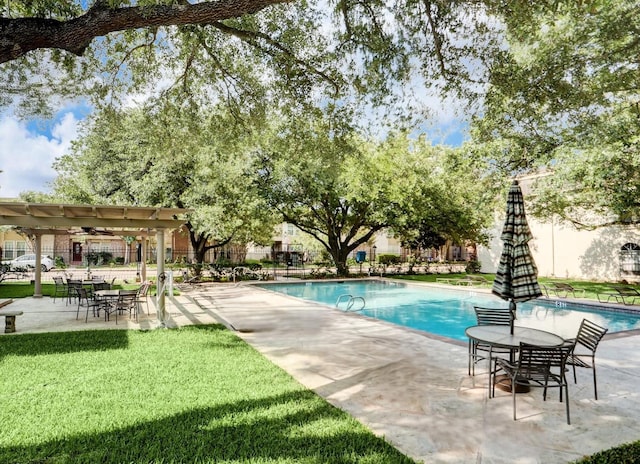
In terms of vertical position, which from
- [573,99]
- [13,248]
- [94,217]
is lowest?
[13,248]

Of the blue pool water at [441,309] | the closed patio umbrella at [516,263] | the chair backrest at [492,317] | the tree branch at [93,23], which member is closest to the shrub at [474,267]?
the blue pool water at [441,309]

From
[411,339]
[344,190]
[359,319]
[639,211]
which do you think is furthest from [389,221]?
[411,339]

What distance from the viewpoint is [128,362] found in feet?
20.0

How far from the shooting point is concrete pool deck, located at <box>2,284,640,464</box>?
3693 millimetres

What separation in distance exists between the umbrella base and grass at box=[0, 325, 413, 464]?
236 cm

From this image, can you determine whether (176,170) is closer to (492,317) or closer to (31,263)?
(31,263)

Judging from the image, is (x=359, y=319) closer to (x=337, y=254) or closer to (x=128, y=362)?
(x=128, y=362)

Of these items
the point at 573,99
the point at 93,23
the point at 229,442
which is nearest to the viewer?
the point at 229,442

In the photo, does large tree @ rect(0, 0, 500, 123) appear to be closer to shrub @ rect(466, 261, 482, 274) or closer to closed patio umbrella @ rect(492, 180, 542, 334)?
closed patio umbrella @ rect(492, 180, 542, 334)

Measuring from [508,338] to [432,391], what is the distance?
47.7 inches

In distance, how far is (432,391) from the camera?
497 centimetres

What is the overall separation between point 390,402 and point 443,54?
6.64 meters

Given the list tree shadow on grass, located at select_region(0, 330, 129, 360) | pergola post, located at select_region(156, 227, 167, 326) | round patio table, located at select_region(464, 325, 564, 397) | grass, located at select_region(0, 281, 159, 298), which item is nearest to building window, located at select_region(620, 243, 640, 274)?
round patio table, located at select_region(464, 325, 564, 397)

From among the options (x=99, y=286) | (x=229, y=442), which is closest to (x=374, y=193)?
(x=99, y=286)
